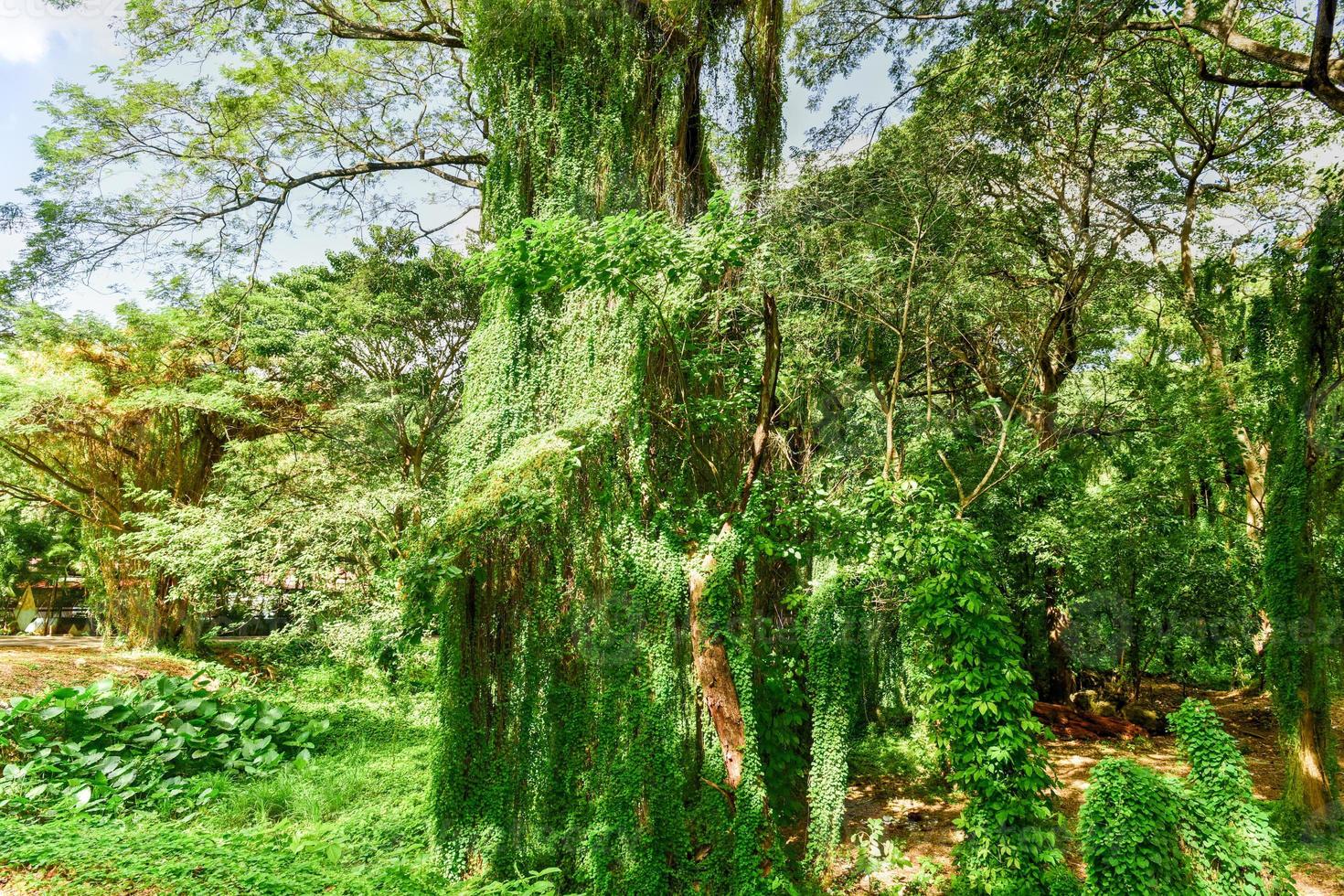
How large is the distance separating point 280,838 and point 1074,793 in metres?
9.39

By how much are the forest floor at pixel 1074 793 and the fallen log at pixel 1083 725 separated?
25 cm

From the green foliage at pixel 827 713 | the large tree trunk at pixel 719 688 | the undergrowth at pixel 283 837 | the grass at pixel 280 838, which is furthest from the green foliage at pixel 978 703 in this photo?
the grass at pixel 280 838

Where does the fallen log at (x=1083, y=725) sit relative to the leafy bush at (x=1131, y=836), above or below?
below

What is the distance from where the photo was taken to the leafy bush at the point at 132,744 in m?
6.41

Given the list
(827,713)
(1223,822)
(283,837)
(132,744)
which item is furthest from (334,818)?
(1223,822)

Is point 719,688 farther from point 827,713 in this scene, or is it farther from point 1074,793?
point 1074,793

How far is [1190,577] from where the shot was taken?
404 inches

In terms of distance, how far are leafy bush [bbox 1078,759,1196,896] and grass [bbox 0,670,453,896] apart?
5.24 meters

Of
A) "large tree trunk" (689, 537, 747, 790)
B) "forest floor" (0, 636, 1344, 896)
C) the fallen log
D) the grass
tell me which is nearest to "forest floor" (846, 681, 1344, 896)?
"forest floor" (0, 636, 1344, 896)

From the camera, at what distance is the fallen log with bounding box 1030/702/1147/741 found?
11320 millimetres

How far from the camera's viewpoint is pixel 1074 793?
29.4 ft

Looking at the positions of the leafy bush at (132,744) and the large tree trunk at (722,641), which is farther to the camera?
the leafy bush at (132,744)

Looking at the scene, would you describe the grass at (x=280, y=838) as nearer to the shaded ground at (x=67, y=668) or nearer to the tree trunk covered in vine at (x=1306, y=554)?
the shaded ground at (x=67, y=668)

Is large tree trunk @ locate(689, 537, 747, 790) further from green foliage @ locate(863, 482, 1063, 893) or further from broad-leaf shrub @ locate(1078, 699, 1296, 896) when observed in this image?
broad-leaf shrub @ locate(1078, 699, 1296, 896)
